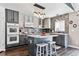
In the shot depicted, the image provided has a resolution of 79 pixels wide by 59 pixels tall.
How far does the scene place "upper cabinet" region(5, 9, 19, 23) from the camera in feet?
6.44

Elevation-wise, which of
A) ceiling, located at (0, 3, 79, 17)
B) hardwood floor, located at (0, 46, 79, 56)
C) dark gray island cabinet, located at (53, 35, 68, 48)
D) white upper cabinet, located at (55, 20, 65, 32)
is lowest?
hardwood floor, located at (0, 46, 79, 56)

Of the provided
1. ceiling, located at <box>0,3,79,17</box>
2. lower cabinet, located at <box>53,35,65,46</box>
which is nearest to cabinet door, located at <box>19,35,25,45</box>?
ceiling, located at <box>0,3,79,17</box>

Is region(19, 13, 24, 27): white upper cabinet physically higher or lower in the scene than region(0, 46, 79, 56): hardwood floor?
higher

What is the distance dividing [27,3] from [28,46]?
0.89m

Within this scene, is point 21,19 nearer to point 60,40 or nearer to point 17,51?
point 17,51

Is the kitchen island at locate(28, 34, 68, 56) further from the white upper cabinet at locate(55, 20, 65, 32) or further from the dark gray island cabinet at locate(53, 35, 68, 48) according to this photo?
the white upper cabinet at locate(55, 20, 65, 32)

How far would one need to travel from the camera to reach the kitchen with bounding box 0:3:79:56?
1.99 metres

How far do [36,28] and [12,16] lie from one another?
0.55 m

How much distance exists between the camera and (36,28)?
2014 millimetres

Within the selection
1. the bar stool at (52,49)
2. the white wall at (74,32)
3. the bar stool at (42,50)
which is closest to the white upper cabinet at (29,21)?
the bar stool at (42,50)

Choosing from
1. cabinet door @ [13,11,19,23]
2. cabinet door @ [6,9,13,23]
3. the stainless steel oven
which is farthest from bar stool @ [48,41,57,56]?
cabinet door @ [6,9,13,23]

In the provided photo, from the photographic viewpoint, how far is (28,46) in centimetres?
203

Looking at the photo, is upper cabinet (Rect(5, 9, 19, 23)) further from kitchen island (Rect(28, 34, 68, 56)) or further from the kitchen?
kitchen island (Rect(28, 34, 68, 56))

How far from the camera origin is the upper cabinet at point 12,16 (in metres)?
1.96
